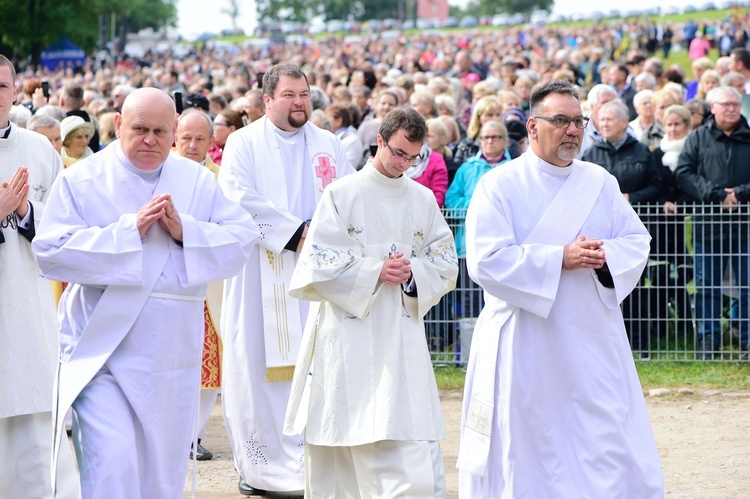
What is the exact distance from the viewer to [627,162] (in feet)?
35.5

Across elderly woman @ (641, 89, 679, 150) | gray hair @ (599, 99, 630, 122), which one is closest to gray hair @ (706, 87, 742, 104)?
gray hair @ (599, 99, 630, 122)

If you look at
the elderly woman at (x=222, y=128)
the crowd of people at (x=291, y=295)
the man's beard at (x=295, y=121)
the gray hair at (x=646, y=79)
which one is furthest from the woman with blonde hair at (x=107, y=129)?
the gray hair at (x=646, y=79)

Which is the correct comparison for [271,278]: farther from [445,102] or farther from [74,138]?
[445,102]

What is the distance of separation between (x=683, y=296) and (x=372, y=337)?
508 cm

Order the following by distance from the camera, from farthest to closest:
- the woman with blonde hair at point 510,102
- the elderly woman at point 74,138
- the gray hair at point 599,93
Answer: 1. the woman with blonde hair at point 510,102
2. the gray hair at point 599,93
3. the elderly woman at point 74,138

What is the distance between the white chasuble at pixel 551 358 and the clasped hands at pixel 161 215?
1.47 m

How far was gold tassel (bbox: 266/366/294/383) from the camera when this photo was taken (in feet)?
25.7

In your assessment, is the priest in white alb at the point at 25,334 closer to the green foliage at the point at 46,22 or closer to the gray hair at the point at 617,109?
the gray hair at the point at 617,109

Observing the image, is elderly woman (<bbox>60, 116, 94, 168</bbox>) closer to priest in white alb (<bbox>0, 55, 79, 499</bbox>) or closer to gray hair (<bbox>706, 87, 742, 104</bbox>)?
priest in white alb (<bbox>0, 55, 79, 499</bbox>)

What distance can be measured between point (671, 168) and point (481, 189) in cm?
543

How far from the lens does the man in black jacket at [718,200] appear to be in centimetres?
1071

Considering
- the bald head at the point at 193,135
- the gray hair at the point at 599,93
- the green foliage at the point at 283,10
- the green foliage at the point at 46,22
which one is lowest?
the bald head at the point at 193,135

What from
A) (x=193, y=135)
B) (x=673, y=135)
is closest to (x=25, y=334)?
(x=193, y=135)

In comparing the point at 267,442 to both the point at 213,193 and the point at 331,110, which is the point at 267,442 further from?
the point at 331,110
